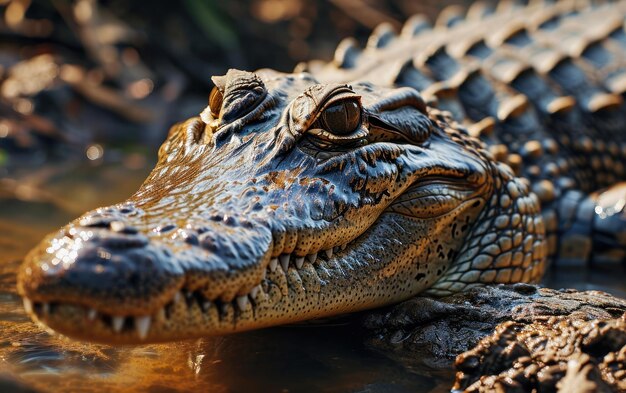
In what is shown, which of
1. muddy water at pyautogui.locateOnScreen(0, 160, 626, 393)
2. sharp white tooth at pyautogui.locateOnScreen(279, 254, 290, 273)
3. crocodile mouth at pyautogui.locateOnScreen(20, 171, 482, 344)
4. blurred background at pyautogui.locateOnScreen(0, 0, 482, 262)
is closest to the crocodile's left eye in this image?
crocodile mouth at pyautogui.locateOnScreen(20, 171, 482, 344)

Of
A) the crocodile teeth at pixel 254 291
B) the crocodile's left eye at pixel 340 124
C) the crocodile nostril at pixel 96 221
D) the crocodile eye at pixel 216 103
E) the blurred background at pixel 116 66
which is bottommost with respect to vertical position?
the crocodile teeth at pixel 254 291

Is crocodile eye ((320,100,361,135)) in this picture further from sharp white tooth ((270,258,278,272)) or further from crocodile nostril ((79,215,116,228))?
crocodile nostril ((79,215,116,228))

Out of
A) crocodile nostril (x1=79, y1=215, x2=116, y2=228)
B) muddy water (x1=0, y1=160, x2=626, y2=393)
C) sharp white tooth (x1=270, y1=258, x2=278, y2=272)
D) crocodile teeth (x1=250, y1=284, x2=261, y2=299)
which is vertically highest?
crocodile nostril (x1=79, y1=215, x2=116, y2=228)

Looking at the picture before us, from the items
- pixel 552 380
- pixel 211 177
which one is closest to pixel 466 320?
pixel 552 380

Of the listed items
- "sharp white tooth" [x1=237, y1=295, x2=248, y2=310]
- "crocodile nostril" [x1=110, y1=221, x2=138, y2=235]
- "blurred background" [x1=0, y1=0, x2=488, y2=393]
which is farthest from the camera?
"blurred background" [x1=0, y1=0, x2=488, y2=393]

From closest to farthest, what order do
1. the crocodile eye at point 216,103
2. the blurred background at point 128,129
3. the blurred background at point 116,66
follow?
the blurred background at point 128,129
the crocodile eye at point 216,103
the blurred background at point 116,66

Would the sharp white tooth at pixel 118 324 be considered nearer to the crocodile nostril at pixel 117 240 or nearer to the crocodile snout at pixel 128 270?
the crocodile snout at pixel 128 270

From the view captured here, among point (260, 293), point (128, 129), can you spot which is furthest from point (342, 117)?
point (128, 129)

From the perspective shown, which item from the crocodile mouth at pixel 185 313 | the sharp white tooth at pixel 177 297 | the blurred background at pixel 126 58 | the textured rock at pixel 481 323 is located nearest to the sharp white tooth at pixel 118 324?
the crocodile mouth at pixel 185 313
